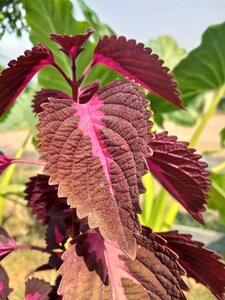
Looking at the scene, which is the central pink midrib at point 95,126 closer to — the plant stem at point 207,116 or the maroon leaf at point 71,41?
the maroon leaf at point 71,41

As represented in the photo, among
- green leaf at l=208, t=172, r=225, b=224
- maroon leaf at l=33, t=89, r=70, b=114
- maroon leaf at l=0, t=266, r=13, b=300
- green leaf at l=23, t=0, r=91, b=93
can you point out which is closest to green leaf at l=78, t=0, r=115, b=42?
green leaf at l=23, t=0, r=91, b=93

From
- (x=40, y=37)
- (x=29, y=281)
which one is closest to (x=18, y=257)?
(x=40, y=37)

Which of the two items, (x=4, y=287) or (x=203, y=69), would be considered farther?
(x=203, y=69)

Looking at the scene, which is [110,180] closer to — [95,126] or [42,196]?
[95,126]

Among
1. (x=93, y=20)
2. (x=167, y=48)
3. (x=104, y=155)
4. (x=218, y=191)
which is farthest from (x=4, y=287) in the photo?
(x=167, y=48)

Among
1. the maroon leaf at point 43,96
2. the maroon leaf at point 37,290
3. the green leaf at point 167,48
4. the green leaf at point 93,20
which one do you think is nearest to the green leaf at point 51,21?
the green leaf at point 93,20

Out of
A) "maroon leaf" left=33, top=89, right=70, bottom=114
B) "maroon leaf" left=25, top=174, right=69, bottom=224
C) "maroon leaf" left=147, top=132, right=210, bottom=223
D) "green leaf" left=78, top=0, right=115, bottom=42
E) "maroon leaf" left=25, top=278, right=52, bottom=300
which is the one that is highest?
"green leaf" left=78, top=0, right=115, bottom=42

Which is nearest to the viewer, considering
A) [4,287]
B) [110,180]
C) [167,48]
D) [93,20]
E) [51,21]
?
[110,180]

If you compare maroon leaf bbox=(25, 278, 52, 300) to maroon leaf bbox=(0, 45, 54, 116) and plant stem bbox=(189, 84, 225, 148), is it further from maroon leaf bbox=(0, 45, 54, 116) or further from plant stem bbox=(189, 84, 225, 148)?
plant stem bbox=(189, 84, 225, 148)
